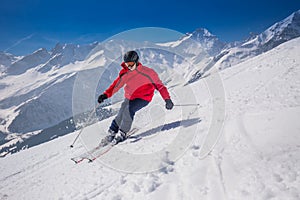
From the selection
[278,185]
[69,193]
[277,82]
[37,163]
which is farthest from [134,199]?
[277,82]

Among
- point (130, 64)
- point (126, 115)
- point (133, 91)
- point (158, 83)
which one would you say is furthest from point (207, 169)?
point (130, 64)

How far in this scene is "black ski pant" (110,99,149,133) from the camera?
711 cm

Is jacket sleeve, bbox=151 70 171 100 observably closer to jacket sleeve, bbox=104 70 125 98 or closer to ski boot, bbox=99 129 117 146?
jacket sleeve, bbox=104 70 125 98

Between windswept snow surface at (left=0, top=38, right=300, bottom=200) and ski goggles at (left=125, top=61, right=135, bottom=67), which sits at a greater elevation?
ski goggles at (left=125, top=61, right=135, bottom=67)

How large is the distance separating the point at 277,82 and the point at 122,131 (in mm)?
7222

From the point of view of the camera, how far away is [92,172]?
5.38 metres

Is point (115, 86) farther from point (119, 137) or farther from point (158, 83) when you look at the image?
point (119, 137)

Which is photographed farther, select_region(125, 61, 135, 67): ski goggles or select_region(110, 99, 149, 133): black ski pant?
select_region(110, 99, 149, 133): black ski pant

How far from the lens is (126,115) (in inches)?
280

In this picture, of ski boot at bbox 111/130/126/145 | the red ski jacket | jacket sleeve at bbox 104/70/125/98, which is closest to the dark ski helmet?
the red ski jacket

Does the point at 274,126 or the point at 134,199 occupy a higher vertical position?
the point at 274,126

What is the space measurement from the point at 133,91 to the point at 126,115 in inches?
35.4

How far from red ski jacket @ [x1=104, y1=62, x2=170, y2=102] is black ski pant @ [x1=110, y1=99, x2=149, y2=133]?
0.19 metres

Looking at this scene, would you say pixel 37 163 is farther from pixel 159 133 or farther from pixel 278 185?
pixel 278 185
